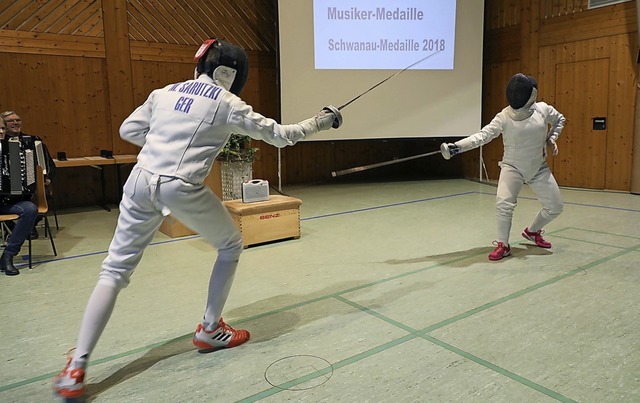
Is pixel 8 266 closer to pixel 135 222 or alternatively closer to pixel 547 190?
pixel 135 222

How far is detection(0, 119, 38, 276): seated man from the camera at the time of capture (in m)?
3.94

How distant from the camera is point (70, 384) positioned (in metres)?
2.01

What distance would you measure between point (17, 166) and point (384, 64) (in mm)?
5482

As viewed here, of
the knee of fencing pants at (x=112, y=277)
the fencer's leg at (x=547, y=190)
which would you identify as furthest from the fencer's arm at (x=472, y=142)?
the knee of fencing pants at (x=112, y=277)

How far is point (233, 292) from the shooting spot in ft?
11.1

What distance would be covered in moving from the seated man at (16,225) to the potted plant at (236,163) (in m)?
1.77

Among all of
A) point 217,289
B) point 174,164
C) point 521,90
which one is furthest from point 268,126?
point 521,90

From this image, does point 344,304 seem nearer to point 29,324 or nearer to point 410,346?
point 410,346

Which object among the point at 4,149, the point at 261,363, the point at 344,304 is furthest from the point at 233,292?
the point at 4,149

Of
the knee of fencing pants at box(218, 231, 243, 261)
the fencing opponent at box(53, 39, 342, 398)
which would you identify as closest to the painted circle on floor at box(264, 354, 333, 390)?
the knee of fencing pants at box(218, 231, 243, 261)

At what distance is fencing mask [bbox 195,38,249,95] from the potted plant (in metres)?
2.54

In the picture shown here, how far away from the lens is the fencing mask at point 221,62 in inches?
91.8

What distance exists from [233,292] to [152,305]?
1.77 ft

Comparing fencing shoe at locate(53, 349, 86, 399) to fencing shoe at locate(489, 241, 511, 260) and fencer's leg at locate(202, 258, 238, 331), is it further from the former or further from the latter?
fencing shoe at locate(489, 241, 511, 260)
